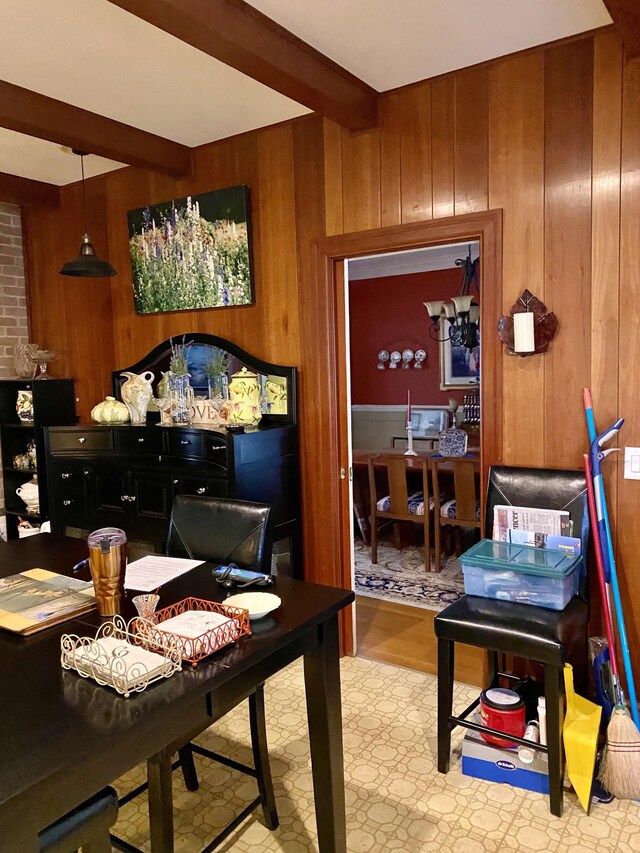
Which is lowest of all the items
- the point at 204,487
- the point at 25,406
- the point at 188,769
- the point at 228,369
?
the point at 188,769

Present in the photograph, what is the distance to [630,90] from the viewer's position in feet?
7.66

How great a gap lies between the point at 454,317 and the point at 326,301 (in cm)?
263

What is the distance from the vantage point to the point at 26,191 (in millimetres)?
3992

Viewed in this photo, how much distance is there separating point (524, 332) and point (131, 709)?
198 cm

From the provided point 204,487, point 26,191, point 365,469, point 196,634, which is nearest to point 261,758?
point 196,634

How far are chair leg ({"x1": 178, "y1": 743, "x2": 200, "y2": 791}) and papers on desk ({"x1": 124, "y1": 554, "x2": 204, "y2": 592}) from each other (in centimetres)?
Result: 64

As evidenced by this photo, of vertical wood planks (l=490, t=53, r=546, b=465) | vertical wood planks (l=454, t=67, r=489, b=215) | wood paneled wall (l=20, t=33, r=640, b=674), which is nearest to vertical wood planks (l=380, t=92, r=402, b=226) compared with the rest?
wood paneled wall (l=20, t=33, r=640, b=674)

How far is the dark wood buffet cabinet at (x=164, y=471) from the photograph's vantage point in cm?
301

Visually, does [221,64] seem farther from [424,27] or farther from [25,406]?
[25,406]

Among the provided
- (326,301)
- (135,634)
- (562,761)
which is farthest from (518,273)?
(135,634)

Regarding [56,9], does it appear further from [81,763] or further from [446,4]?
[81,763]

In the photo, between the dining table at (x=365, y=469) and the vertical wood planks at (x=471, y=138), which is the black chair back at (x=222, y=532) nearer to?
the vertical wood planks at (x=471, y=138)

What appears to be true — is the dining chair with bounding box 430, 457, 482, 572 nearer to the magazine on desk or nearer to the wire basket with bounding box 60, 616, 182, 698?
the magazine on desk

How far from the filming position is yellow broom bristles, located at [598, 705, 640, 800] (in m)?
2.13
